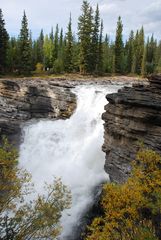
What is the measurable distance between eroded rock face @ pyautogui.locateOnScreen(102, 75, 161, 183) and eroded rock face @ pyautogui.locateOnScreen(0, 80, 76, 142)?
1544 cm

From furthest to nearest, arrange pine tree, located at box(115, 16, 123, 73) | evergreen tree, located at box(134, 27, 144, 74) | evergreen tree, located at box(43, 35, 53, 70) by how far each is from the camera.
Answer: evergreen tree, located at box(134, 27, 144, 74), evergreen tree, located at box(43, 35, 53, 70), pine tree, located at box(115, 16, 123, 73)

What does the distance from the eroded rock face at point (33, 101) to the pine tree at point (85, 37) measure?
29.3 m

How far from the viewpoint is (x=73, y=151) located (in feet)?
123

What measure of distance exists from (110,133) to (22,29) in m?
53.0

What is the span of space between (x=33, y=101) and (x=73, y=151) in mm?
12130

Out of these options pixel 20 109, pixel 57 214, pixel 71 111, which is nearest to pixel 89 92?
pixel 71 111

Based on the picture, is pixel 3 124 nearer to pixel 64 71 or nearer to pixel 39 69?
pixel 64 71

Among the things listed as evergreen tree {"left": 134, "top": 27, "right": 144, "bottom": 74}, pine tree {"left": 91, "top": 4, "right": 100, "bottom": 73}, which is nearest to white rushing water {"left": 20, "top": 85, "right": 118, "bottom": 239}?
pine tree {"left": 91, "top": 4, "right": 100, "bottom": 73}

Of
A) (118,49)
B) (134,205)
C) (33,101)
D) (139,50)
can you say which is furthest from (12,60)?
(134,205)

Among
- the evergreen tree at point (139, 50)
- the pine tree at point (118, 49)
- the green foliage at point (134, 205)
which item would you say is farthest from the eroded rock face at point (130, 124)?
the evergreen tree at point (139, 50)

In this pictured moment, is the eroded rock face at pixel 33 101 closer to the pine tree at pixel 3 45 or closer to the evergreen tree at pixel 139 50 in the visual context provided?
the pine tree at pixel 3 45

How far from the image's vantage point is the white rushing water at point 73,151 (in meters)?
30.4

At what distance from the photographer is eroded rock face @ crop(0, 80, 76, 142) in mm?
44531

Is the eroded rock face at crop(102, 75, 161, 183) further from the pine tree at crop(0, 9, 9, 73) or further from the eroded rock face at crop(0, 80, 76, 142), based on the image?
the pine tree at crop(0, 9, 9, 73)
